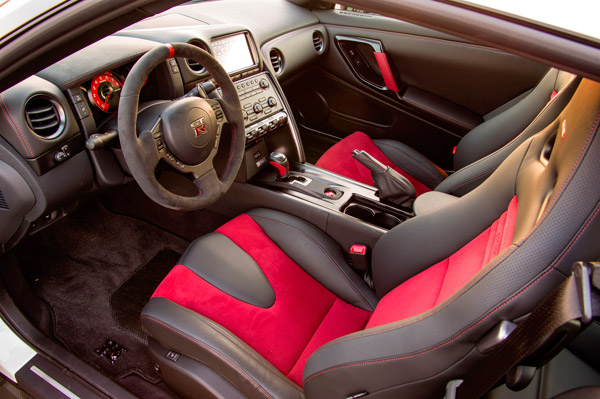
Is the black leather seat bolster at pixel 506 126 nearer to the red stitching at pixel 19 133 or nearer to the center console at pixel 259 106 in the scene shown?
the center console at pixel 259 106

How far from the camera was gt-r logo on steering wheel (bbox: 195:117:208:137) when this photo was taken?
1.19m

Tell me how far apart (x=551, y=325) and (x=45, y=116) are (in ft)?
4.14

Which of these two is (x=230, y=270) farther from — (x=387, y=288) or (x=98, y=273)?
(x=98, y=273)

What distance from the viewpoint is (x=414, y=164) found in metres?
2.07

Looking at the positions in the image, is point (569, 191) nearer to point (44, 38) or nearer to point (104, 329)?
point (44, 38)

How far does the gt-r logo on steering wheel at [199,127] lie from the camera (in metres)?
1.19

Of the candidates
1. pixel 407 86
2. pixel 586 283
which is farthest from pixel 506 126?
pixel 586 283

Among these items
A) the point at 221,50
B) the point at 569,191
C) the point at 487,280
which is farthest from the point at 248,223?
the point at 569,191

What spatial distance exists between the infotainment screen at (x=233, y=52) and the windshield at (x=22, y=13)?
90 cm

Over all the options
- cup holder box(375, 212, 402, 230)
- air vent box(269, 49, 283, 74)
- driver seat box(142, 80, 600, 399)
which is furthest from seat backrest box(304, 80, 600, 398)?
air vent box(269, 49, 283, 74)

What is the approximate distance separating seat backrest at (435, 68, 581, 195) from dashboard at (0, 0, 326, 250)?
28.9 inches

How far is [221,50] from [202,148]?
681 mm

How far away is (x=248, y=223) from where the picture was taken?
5.11ft

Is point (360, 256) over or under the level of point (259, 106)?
under
